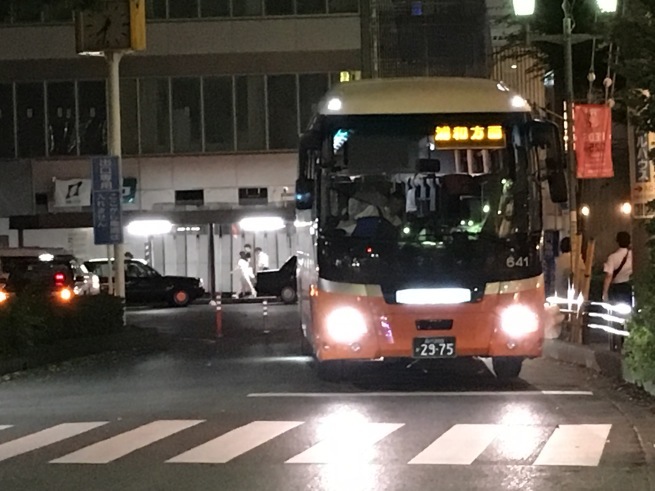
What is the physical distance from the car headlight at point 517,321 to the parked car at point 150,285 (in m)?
25.4

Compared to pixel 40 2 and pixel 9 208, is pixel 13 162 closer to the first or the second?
pixel 9 208

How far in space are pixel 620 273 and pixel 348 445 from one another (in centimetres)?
943

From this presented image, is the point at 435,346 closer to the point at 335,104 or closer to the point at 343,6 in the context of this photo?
the point at 335,104

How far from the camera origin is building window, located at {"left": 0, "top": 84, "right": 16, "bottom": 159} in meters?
45.7

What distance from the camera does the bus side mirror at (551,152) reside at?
1484cm

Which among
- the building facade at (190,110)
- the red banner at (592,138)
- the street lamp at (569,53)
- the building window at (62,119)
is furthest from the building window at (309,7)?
the red banner at (592,138)

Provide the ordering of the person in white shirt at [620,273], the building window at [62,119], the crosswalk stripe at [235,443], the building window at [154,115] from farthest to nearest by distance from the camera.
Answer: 1. the building window at [62,119]
2. the building window at [154,115]
3. the person in white shirt at [620,273]
4. the crosswalk stripe at [235,443]

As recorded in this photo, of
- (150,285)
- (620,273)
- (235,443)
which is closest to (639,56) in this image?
(620,273)

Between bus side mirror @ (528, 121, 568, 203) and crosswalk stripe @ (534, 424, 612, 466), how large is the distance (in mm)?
3726

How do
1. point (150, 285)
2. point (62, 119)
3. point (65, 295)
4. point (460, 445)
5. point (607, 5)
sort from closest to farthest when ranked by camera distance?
point (460, 445) → point (607, 5) → point (65, 295) → point (150, 285) → point (62, 119)

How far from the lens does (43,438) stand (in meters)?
12.3

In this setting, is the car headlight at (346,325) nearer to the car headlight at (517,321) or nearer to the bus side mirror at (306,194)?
the bus side mirror at (306,194)

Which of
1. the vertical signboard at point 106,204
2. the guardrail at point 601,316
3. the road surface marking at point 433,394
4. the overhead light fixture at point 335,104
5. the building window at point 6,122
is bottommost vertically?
the road surface marking at point 433,394

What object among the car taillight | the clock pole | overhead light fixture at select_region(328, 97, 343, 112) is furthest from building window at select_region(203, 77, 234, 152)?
→ overhead light fixture at select_region(328, 97, 343, 112)
